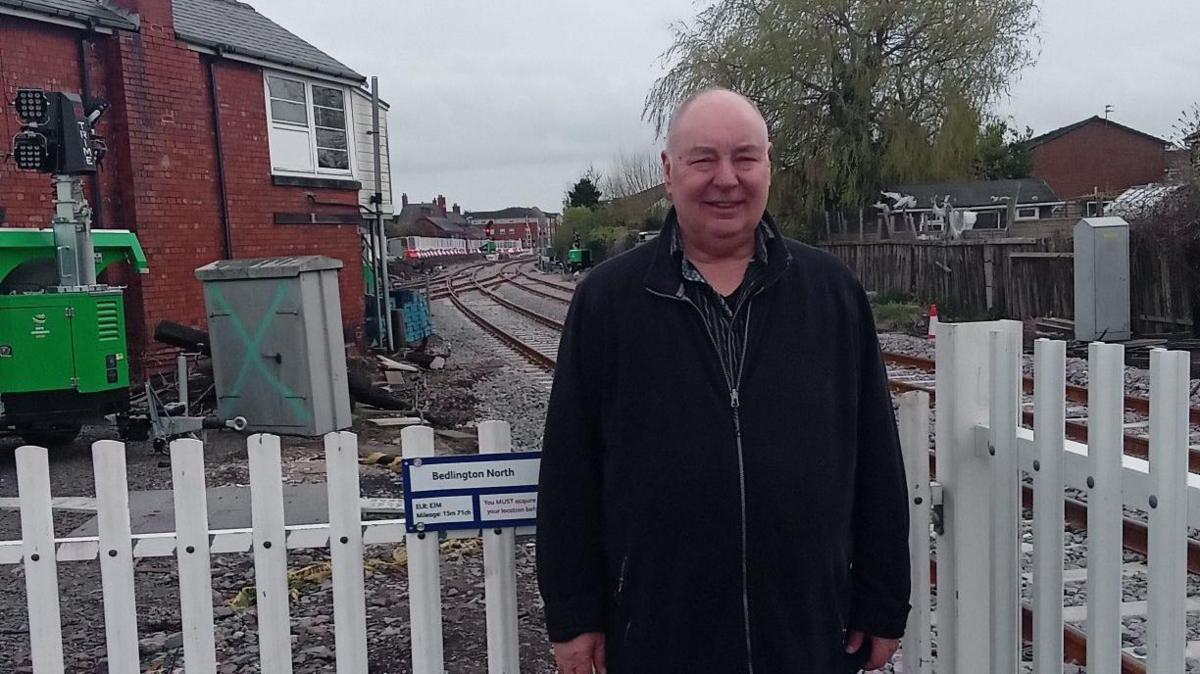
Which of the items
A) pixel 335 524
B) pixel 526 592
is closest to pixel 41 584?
pixel 335 524

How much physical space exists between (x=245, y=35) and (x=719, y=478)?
14548 millimetres

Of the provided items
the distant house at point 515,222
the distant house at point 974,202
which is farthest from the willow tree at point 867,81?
the distant house at point 515,222

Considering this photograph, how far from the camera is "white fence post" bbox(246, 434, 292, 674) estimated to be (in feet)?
8.70

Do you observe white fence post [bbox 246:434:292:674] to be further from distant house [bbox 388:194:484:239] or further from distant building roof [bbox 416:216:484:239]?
distant building roof [bbox 416:216:484:239]

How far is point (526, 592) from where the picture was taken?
193 inches

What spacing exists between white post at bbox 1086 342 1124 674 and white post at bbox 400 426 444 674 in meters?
1.61

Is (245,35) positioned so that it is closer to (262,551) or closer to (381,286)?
(381,286)

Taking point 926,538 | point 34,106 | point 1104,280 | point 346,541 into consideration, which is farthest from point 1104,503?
point 1104,280

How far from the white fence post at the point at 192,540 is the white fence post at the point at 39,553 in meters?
0.38

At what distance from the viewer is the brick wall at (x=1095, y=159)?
52.1 m

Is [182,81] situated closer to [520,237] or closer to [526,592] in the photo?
[526,592]

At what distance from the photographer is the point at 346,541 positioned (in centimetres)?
269

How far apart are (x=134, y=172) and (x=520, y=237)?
119 metres

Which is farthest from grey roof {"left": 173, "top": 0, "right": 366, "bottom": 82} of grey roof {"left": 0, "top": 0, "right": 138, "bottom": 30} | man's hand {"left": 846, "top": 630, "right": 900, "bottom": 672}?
man's hand {"left": 846, "top": 630, "right": 900, "bottom": 672}
